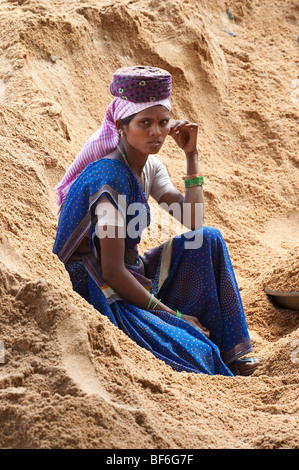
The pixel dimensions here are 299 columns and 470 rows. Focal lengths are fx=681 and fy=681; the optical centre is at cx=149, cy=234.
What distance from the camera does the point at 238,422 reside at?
2.10 m

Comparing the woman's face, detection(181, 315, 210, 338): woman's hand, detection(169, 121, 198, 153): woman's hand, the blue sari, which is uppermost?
the woman's face

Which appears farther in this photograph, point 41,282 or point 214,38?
point 214,38

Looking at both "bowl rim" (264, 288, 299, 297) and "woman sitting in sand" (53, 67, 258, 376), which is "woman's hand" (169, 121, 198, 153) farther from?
"bowl rim" (264, 288, 299, 297)

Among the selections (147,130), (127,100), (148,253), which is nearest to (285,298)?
(148,253)

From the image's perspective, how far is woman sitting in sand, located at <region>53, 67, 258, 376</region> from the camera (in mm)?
2658

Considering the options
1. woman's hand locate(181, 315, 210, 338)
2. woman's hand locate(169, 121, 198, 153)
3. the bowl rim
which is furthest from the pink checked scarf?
the bowl rim

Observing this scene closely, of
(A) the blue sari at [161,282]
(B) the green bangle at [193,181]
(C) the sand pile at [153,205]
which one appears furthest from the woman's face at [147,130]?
(C) the sand pile at [153,205]

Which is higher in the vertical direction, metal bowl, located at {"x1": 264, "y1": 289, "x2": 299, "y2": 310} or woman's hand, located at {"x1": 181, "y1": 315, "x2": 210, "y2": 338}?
woman's hand, located at {"x1": 181, "y1": 315, "x2": 210, "y2": 338}

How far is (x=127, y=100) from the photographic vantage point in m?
2.75

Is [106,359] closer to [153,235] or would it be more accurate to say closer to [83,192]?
[83,192]

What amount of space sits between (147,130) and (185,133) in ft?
1.19

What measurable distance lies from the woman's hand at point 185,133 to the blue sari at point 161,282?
1.18 ft
